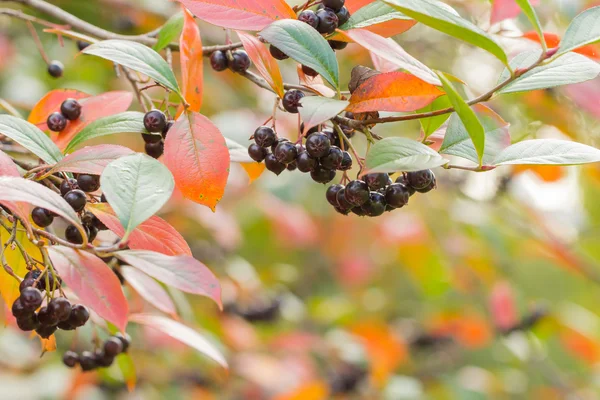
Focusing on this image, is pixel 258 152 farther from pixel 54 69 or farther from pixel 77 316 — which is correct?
pixel 54 69

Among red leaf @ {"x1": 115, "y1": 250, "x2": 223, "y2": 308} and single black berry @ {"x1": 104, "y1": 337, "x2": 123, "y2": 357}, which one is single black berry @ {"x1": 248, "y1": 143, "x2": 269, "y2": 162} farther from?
single black berry @ {"x1": 104, "y1": 337, "x2": 123, "y2": 357}

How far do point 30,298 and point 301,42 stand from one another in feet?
1.07

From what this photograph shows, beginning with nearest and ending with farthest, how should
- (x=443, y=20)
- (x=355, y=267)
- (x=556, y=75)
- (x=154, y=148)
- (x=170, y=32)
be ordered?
(x=443, y=20) → (x=556, y=75) → (x=154, y=148) → (x=170, y=32) → (x=355, y=267)

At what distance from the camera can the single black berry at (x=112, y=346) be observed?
0.85m

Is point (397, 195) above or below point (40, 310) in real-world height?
above

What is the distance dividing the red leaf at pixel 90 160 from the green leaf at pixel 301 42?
18 cm

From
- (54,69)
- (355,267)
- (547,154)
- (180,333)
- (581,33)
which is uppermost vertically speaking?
(581,33)

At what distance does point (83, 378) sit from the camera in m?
1.53

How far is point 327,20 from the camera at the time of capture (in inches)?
24.4

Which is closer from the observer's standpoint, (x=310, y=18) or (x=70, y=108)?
(x=310, y=18)

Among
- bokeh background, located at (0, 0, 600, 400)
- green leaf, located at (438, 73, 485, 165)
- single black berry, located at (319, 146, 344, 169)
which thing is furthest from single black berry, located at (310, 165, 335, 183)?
bokeh background, located at (0, 0, 600, 400)

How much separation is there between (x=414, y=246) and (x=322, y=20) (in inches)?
70.0

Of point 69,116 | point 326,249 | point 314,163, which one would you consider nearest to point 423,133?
point 314,163

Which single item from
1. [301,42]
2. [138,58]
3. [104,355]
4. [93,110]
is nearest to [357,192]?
[301,42]
